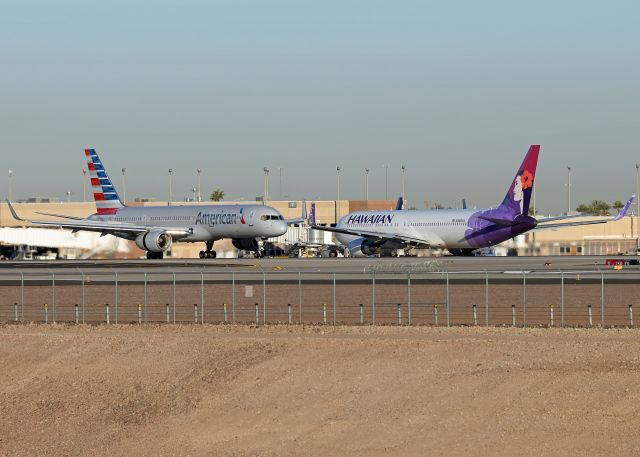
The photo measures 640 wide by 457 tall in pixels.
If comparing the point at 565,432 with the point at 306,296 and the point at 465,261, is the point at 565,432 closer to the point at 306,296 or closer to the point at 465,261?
the point at 306,296

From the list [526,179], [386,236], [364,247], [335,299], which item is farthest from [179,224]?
[335,299]

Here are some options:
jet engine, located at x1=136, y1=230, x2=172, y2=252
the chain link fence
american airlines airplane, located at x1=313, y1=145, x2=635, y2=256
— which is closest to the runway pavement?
the chain link fence

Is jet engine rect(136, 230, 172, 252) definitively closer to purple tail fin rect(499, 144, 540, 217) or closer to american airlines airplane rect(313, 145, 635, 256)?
american airlines airplane rect(313, 145, 635, 256)

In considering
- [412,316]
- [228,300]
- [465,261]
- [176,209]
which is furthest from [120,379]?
[176,209]

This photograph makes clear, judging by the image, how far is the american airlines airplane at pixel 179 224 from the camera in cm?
10819

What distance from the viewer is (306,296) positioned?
61906 millimetres

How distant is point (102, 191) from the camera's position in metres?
121

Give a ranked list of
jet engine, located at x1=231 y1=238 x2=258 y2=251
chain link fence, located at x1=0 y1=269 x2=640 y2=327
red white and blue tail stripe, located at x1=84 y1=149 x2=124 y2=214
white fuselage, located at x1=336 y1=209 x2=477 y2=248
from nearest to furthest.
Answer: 1. chain link fence, located at x1=0 y1=269 x2=640 y2=327
2. white fuselage, located at x1=336 y1=209 x2=477 y2=248
3. jet engine, located at x1=231 y1=238 x2=258 y2=251
4. red white and blue tail stripe, located at x1=84 y1=149 x2=124 y2=214

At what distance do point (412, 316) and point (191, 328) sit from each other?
32.0ft

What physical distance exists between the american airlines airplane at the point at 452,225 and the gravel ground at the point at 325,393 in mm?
60494

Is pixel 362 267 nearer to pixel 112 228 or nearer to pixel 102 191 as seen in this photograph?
pixel 112 228

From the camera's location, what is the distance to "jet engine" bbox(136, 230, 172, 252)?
353 ft

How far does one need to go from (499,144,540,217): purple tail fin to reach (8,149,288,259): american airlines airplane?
19.7 metres

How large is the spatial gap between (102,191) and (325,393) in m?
87.8
